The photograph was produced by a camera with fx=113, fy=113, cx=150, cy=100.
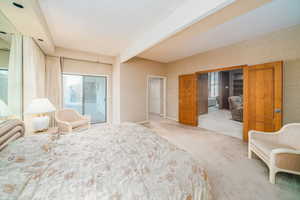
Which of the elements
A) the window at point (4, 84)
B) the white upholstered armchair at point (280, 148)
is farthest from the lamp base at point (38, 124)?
the white upholstered armchair at point (280, 148)

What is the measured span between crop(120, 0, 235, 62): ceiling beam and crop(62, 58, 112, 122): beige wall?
202 centimetres

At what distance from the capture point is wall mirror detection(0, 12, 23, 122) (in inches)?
71.9

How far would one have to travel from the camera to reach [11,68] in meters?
1.94

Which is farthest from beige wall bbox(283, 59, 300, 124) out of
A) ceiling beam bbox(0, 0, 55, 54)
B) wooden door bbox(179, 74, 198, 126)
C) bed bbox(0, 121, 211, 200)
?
ceiling beam bbox(0, 0, 55, 54)

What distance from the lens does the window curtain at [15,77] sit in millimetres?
1937

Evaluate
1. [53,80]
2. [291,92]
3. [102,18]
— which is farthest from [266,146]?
[53,80]

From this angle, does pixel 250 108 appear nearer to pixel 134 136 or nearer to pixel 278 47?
pixel 278 47

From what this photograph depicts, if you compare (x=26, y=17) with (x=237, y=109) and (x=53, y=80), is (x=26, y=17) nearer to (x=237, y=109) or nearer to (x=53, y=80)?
(x=53, y=80)

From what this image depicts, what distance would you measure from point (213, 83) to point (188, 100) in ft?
19.1

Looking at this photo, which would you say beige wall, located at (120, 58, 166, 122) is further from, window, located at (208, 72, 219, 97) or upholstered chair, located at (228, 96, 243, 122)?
window, located at (208, 72, 219, 97)

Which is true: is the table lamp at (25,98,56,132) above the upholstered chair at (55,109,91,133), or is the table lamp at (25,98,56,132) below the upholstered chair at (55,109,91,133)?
above

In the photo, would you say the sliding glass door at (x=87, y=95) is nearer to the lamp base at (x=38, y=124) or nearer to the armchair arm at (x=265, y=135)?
the lamp base at (x=38, y=124)

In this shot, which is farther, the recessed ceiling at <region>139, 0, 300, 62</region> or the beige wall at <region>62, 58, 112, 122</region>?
the beige wall at <region>62, 58, 112, 122</region>

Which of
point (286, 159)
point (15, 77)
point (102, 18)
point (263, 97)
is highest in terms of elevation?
point (102, 18)
